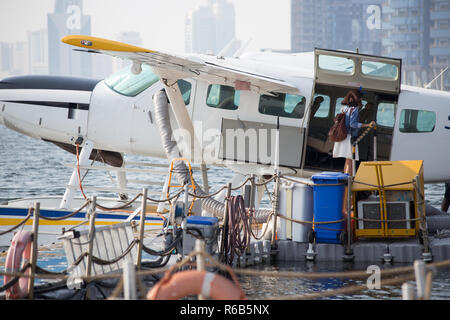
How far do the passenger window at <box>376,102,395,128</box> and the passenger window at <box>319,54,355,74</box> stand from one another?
87cm

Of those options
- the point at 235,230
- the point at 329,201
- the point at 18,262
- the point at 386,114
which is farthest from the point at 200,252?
the point at 386,114

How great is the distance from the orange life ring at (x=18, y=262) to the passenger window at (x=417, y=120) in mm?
7407

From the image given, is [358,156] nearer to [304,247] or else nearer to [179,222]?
[304,247]

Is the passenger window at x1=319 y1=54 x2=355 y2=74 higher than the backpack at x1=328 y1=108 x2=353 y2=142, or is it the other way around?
the passenger window at x1=319 y1=54 x2=355 y2=74

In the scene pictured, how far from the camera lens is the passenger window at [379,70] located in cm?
1330

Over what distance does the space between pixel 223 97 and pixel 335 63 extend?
2094 millimetres

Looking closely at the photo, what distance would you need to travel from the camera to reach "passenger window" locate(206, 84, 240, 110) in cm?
1403

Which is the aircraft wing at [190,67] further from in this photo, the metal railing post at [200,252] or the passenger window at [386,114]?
the metal railing post at [200,252]

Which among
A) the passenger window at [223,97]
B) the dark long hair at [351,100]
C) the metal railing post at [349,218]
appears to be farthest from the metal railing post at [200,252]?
the passenger window at [223,97]

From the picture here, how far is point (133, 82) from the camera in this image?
14781 mm

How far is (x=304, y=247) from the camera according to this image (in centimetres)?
1191

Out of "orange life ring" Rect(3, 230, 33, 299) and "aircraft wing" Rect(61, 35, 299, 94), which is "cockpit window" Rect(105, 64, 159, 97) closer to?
"aircraft wing" Rect(61, 35, 299, 94)

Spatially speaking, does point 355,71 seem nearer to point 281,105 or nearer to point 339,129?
point 339,129

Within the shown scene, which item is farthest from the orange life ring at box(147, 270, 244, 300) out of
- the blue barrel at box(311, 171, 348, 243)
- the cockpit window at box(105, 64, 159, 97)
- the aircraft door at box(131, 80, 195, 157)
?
the cockpit window at box(105, 64, 159, 97)
